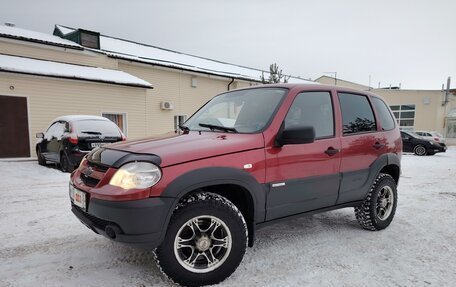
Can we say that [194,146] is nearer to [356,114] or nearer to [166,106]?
[356,114]

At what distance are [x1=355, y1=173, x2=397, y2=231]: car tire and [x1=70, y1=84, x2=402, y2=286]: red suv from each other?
0.02m

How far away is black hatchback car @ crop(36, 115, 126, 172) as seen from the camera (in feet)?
24.5

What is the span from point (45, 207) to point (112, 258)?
8.32 feet

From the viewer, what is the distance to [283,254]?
10.8ft

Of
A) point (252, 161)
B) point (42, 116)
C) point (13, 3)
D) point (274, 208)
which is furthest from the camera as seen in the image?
point (13, 3)

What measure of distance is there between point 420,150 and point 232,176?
18306 mm

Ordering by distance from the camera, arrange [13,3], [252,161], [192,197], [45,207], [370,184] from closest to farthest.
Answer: [192,197] < [252,161] < [370,184] < [45,207] < [13,3]

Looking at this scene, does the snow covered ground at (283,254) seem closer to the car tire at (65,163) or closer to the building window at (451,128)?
the car tire at (65,163)

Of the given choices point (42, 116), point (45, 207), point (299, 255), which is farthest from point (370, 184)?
point (42, 116)

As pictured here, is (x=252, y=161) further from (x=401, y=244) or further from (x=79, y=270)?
(x=401, y=244)

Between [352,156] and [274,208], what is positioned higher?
[352,156]

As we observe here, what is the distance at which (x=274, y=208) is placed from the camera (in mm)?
3021

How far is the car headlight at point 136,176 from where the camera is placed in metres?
2.39

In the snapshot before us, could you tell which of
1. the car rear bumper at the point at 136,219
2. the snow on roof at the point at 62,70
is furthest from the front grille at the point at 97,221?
the snow on roof at the point at 62,70
